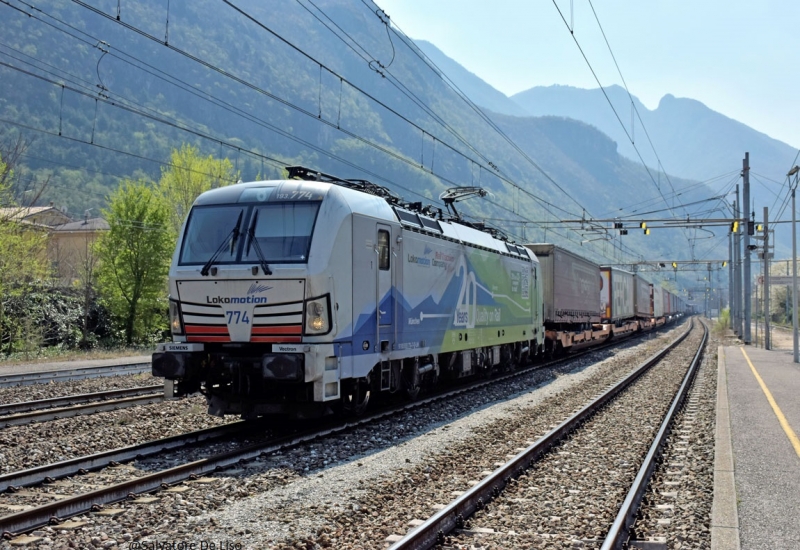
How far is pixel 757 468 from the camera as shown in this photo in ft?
27.2

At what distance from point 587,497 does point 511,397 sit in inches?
320

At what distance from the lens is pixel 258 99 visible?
149625mm

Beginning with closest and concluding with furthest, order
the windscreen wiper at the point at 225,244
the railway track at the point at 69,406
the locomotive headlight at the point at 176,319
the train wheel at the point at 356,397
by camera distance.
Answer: the windscreen wiper at the point at 225,244 → the locomotive headlight at the point at 176,319 → the train wheel at the point at 356,397 → the railway track at the point at 69,406

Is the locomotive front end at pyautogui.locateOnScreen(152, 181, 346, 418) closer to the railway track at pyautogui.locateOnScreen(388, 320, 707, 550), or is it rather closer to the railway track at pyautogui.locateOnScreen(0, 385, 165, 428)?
the railway track at pyautogui.locateOnScreen(0, 385, 165, 428)

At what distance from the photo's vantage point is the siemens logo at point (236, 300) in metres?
9.68

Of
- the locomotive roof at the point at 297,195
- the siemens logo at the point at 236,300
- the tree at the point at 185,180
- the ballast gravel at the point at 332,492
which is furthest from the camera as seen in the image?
the tree at the point at 185,180

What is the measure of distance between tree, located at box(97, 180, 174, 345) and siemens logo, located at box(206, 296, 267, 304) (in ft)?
84.6

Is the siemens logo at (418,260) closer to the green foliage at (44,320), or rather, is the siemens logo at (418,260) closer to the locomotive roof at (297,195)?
the locomotive roof at (297,195)

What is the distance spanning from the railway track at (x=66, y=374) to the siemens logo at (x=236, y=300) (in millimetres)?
9079

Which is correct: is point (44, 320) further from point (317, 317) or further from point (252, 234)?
point (317, 317)

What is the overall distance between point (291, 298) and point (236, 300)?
0.82 metres

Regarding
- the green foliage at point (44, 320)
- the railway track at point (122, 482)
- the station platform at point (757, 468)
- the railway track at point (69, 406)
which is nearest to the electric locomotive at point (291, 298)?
the railway track at point (122, 482)

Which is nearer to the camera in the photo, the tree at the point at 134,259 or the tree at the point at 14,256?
the tree at the point at 14,256

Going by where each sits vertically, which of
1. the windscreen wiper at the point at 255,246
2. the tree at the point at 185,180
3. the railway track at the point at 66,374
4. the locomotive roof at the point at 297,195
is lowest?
the railway track at the point at 66,374
